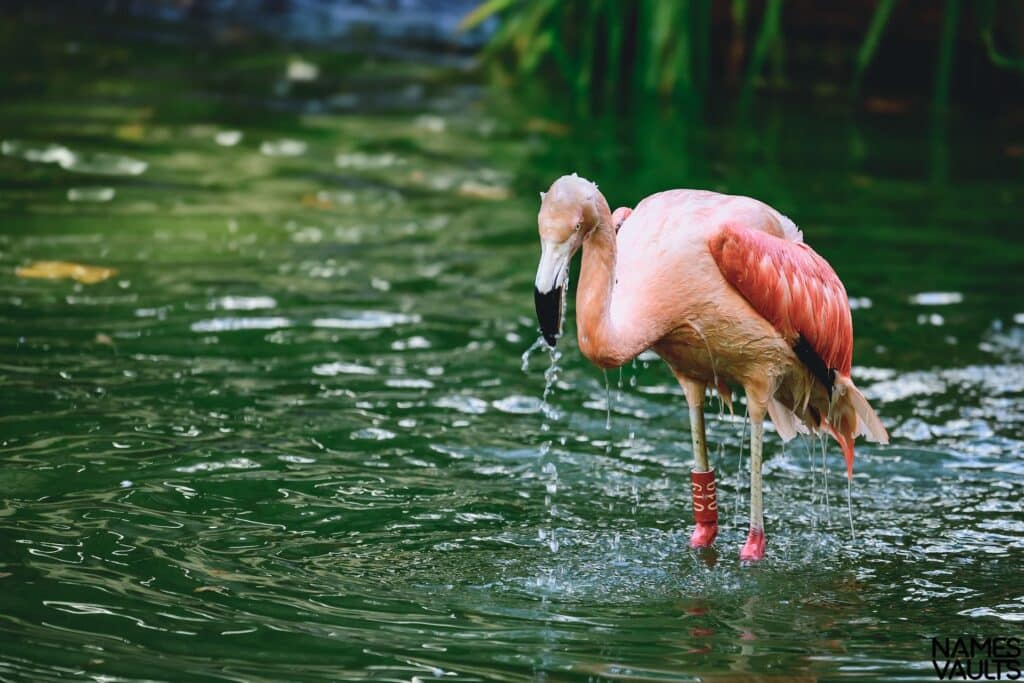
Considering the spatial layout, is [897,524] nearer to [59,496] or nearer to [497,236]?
[59,496]

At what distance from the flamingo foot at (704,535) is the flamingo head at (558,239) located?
3.83ft

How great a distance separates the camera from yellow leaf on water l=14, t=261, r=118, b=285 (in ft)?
24.6

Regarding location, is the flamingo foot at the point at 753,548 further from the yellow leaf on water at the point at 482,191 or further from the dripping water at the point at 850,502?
the yellow leaf on water at the point at 482,191

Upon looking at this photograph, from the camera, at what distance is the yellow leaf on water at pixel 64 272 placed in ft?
24.6

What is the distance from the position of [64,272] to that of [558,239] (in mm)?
4070

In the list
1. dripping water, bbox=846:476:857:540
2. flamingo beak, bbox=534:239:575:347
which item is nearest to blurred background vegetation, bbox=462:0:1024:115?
dripping water, bbox=846:476:857:540

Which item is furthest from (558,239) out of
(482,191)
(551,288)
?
(482,191)

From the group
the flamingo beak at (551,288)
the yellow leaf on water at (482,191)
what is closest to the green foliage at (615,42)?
the yellow leaf on water at (482,191)

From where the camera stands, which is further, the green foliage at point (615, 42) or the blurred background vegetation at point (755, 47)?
the green foliage at point (615, 42)

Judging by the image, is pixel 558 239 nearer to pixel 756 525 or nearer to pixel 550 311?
pixel 550 311

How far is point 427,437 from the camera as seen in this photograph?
5.90 metres

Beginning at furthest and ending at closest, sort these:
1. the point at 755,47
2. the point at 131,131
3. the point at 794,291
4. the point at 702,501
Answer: the point at 755,47
the point at 131,131
the point at 702,501
the point at 794,291

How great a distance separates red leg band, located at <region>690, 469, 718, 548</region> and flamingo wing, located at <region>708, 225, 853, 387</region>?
0.54 meters

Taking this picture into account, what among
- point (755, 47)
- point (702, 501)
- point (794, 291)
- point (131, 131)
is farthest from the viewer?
point (755, 47)
